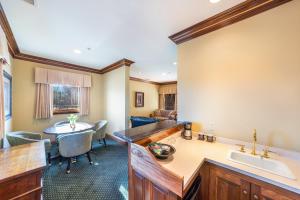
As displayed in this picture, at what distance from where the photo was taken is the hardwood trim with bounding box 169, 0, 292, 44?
4.94ft

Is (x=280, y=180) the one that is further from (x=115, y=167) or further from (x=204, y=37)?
(x=115, y=167)

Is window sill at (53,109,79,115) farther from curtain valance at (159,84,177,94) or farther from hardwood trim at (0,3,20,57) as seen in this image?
curtain valance at (159,84,177,94)

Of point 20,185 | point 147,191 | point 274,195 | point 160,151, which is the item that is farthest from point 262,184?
point 20,185

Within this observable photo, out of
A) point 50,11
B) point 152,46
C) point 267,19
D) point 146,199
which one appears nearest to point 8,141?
point 50,11

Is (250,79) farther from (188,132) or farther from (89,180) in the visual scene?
(89,180)

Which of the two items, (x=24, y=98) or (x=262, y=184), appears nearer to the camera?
(x=262, y=184)

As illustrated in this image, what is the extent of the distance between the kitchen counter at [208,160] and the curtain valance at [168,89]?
6.00 metres

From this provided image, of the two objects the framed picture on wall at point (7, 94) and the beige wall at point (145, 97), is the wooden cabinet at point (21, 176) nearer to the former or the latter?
the framed picture on wall at point (7, 94)

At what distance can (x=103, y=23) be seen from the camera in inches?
78.8

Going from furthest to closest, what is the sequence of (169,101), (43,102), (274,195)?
(169,101), (43,102), (274,195)

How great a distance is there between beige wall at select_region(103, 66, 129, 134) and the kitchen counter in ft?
8.04

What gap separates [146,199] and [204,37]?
243 cm

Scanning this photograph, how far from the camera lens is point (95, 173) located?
2396 mm

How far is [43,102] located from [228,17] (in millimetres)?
4936
